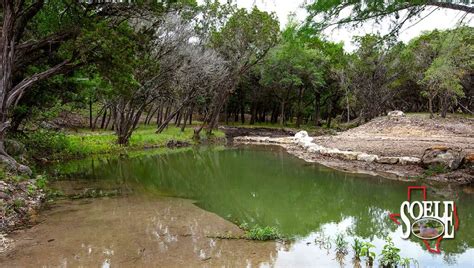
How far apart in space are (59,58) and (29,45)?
2.03 meters

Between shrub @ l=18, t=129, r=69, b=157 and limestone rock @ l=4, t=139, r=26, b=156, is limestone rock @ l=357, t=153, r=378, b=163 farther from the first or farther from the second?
shrub @ l=18, t=129, r=69, b=157

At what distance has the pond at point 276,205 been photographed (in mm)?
6391

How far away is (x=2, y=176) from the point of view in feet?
29.4

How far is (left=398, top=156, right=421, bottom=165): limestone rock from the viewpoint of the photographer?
14690 mm

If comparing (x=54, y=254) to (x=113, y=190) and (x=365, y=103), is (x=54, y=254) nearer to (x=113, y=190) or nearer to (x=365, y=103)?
(x=113, y=190)

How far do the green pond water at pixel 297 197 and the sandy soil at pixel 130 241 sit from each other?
0.72 meters

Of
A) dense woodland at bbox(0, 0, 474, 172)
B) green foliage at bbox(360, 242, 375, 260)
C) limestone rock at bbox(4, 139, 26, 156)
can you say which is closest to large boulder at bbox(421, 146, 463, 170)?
dense woodland at bbox(0, 0, 474, 172)

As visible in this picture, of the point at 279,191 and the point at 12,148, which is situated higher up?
the point at 12,148

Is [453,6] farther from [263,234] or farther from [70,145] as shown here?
[70,145]

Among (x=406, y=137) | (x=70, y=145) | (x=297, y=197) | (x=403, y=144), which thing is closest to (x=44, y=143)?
(x=70, y=145)

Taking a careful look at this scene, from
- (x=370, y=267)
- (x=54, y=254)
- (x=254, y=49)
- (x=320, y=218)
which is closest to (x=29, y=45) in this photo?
(x=54, y=254)

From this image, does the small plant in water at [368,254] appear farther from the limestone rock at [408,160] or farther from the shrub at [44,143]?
the shrub at [44,143]

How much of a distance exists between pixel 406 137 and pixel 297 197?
1563cm

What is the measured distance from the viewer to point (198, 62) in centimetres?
2556
